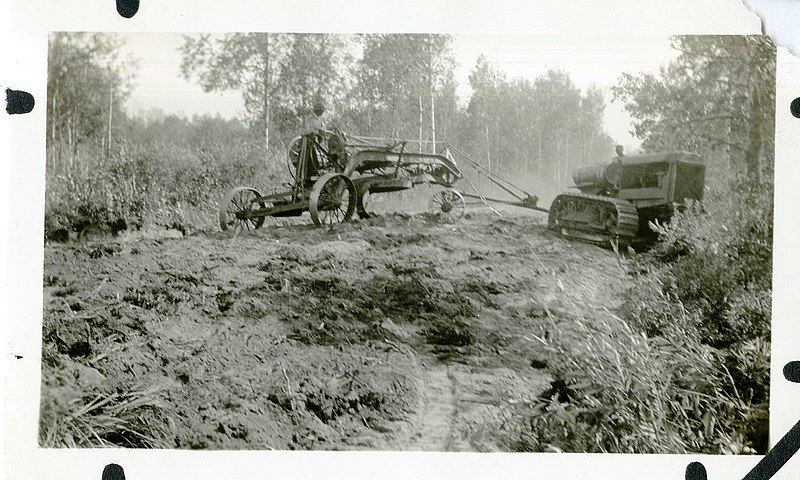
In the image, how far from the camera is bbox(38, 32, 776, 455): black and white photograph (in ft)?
7.11

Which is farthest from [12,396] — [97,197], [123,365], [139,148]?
[139,148]

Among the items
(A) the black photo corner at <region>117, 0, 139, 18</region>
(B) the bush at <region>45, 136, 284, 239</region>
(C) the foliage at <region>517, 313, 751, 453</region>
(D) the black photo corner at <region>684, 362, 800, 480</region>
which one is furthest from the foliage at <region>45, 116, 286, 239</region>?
(D) the black photo corner at <region>684, 362, 800, 480</region>

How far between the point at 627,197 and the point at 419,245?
770 mm

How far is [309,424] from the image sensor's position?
215cm

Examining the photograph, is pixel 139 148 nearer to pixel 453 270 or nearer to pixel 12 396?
pixel 12 396

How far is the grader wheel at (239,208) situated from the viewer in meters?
2.27

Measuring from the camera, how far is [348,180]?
230 centimetres

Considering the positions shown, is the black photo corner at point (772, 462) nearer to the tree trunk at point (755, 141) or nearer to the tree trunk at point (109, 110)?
the tree trunk at point (755, 141)

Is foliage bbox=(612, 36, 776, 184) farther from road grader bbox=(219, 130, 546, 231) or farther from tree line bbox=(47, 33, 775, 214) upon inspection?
road grader bbox=(219, 130, 546, 231)

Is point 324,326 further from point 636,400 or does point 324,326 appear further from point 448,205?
point 636,400

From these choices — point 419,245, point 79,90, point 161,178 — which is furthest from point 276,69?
point 419,245

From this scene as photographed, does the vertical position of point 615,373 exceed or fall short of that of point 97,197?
it falls short

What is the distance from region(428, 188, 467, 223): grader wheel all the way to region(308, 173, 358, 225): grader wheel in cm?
30

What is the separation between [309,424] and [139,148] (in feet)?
3.83
